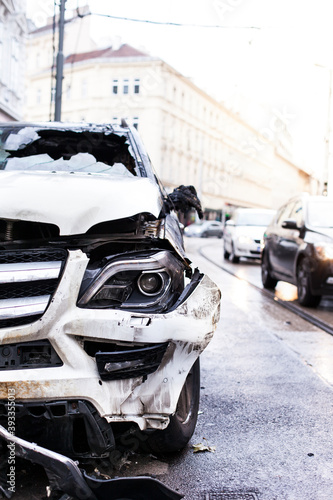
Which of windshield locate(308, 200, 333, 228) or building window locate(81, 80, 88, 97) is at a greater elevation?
building window locate(81, 80, 88, 97)

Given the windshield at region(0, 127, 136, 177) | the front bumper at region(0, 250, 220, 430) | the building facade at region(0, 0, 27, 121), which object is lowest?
the front bumper at region(0, 250, 220, 430)

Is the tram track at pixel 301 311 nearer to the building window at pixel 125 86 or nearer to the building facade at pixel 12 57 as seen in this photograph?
the building facade at pixel 12 57

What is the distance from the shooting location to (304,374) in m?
5.10

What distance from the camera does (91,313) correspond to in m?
2.59

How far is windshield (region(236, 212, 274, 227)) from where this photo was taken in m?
18.6

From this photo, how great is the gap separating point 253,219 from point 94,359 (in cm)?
1660

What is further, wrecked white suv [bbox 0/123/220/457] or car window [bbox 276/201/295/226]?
car window [bbox 276/201/295/226]

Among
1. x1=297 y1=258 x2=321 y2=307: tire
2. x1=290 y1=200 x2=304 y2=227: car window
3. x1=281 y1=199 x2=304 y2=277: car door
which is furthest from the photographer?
x1=290 y1=200 x2=304 y2=227: car window

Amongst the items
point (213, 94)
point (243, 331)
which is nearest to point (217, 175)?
point (213, 94)

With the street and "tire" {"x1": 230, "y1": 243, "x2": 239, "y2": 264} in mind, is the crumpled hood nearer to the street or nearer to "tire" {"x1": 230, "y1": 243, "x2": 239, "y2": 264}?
the street

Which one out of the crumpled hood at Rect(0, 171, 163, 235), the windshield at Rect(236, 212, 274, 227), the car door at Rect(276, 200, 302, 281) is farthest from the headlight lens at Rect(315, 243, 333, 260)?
the windshield at Rect(236, 212, 274, 227)

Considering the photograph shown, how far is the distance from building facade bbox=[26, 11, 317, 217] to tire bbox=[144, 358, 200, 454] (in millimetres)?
45638

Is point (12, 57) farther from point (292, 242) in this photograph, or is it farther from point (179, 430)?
point (179, 430)

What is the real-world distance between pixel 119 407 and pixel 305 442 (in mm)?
1448
